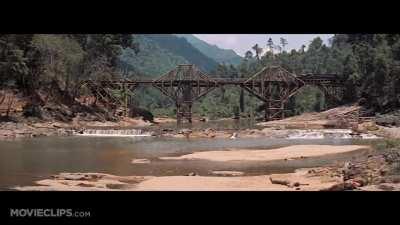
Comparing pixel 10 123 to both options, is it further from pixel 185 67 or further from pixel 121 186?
pixel 121 186

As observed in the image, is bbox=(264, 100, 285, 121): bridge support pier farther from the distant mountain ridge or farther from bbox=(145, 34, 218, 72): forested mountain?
bbox=(145, 34, 218, 72): forested mountain

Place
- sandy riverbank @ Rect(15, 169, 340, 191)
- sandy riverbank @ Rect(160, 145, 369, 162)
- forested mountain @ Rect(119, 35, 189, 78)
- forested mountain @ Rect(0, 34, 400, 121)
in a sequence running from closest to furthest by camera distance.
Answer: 1. sandy riverbank @ Rect(15, 169, 340, 191)
2. sandy riverbank @ Rect(160, 145, 369, 162)
3. forested mountain @ Rect(0, 34, 400, 121)
4. forested mountain @ Rect(119, 35, 189, 78)

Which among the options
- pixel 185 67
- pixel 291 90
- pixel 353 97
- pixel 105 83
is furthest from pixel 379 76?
pixel 105 83

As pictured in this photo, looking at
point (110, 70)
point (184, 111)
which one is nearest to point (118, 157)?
point (184, 111)

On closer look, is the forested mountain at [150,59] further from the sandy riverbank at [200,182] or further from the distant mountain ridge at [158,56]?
the sandy riverbank at [200,182]

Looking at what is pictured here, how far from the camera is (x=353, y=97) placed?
1157 inches

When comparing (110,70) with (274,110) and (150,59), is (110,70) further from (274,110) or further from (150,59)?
(150,59)

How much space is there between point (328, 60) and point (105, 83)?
59.3 feet

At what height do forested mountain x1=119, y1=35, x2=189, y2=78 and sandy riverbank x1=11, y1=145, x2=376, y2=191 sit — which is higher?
forested mountain x1=119, y1=35, x2=189, y2=78

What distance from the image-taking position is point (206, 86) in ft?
107
